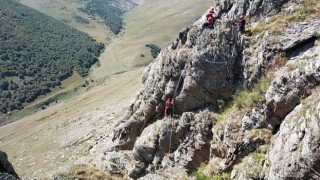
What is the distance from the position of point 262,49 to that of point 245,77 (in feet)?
5.86

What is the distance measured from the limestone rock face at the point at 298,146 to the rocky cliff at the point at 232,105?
4 centimetres

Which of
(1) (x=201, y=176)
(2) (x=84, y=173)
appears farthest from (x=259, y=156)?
(2) (x=84, y=173)

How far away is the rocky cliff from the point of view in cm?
1583

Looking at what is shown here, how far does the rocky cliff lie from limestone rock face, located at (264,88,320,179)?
41 mm

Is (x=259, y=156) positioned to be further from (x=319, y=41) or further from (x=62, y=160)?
(x=62, y=160)

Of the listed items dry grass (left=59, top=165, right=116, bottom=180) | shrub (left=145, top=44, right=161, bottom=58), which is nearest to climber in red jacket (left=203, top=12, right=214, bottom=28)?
dry grass (left=59, top=165, right=116, bottom=180)

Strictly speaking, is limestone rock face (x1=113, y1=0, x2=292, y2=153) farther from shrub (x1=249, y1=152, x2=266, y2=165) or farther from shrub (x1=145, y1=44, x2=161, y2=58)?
shrub (x1=145, y1=44, x2=161, y2=58)

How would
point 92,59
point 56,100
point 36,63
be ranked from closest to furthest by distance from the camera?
point 56,100 < point 36,63 < point 92,59

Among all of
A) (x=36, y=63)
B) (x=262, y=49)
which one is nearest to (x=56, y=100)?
(x=36, y=63)

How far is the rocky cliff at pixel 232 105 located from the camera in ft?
51.9

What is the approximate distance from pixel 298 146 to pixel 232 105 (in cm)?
643

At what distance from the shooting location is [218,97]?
21.5 meters

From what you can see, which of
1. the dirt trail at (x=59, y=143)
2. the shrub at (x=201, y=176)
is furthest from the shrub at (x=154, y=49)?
the shrub at (x=201, y=176)

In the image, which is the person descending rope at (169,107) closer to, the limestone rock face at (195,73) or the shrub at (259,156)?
the limestone rock face at (195,73)
